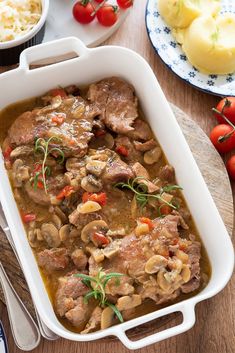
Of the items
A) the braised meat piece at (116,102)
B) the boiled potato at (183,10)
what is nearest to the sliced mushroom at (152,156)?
the braised meat piece at (116,102)

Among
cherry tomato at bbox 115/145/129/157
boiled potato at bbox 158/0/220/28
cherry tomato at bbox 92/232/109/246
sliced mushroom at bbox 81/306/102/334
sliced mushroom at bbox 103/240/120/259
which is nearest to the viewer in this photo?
sliced mushroom at bbox 81/306/102/334

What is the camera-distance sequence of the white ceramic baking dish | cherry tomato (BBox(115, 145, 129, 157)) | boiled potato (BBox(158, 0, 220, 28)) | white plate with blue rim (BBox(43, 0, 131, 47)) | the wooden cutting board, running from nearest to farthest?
the white ceramic baking dish
the wooden cutting board
cherry tomato (BBox(115, 145, 129, 157))
boiled potato (BBox(158, 0, 220, 28))
white plate with blue rim (BBox(43, 0, 131, 47))

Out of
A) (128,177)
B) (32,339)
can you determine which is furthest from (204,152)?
(32,339)

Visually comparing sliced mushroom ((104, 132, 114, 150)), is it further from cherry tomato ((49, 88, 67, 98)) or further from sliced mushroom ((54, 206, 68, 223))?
sliced mushroom ((54, 206, 68, 223))

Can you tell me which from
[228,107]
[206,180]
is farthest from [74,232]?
[228,107]

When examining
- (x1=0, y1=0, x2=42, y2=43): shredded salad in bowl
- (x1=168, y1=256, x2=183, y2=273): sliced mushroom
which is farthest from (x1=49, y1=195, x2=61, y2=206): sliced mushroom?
(x1=0, y1=0, x2=42, y2=43): shredded salad in bowl

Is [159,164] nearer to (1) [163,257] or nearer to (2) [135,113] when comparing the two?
(2) [135,113]
